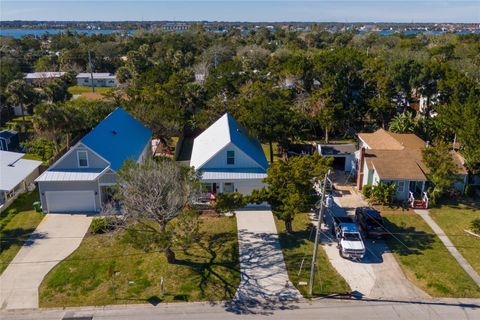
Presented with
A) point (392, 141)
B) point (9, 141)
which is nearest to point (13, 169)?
point (9, 141)

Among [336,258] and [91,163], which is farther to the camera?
[91,163]

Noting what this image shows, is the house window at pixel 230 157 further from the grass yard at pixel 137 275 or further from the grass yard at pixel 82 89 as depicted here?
the grass yard at pixel 82 89

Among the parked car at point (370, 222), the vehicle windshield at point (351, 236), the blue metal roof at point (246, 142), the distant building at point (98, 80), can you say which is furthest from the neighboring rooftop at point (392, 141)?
the distant building at point (98, 80)

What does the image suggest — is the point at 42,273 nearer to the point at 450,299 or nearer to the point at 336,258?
the point at 336,258

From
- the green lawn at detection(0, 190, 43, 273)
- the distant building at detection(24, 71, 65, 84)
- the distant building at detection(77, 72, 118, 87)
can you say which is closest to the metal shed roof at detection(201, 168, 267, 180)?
the green lawn at detection(0, 190, 43, 273)

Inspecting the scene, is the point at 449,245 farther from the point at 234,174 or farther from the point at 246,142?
the point at 246,142

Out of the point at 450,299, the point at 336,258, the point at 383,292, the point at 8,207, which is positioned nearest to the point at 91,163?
the point at 8,207
